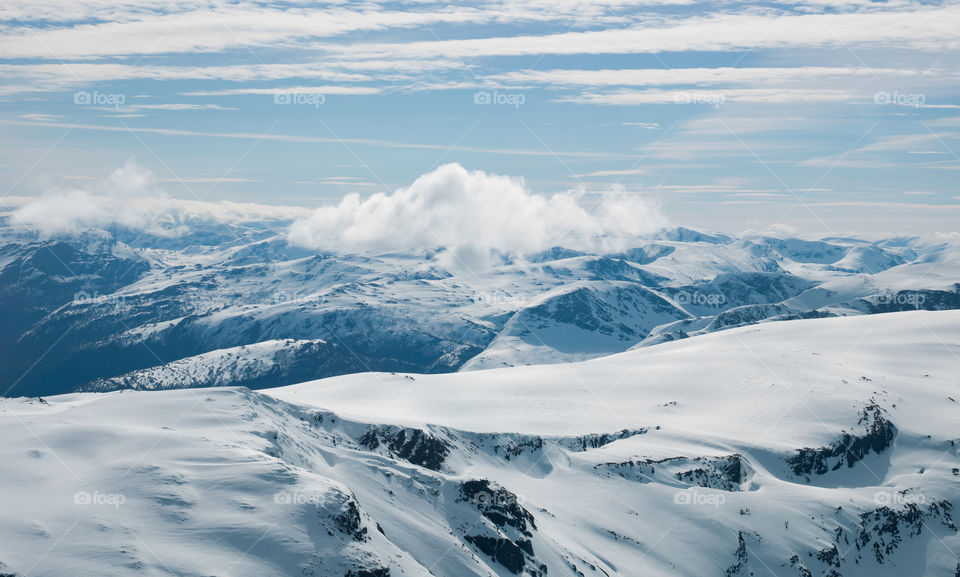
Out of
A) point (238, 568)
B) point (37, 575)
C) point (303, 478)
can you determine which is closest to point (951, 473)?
point (303, 478)

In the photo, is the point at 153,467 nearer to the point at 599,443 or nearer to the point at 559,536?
the point at 559,536

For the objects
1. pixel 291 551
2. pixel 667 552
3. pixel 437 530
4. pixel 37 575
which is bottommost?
pixel 667 552

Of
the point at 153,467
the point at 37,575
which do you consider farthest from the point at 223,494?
the point at 37,575

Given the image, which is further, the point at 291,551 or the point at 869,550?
the point at 869,550

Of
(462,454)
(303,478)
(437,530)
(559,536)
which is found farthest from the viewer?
(462,454)

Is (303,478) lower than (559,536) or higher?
higher

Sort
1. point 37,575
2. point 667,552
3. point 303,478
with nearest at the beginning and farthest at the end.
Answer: point 37,575, point 303,478, point 667,552

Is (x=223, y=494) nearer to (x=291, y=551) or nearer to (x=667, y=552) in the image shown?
(x=291, y=551)
